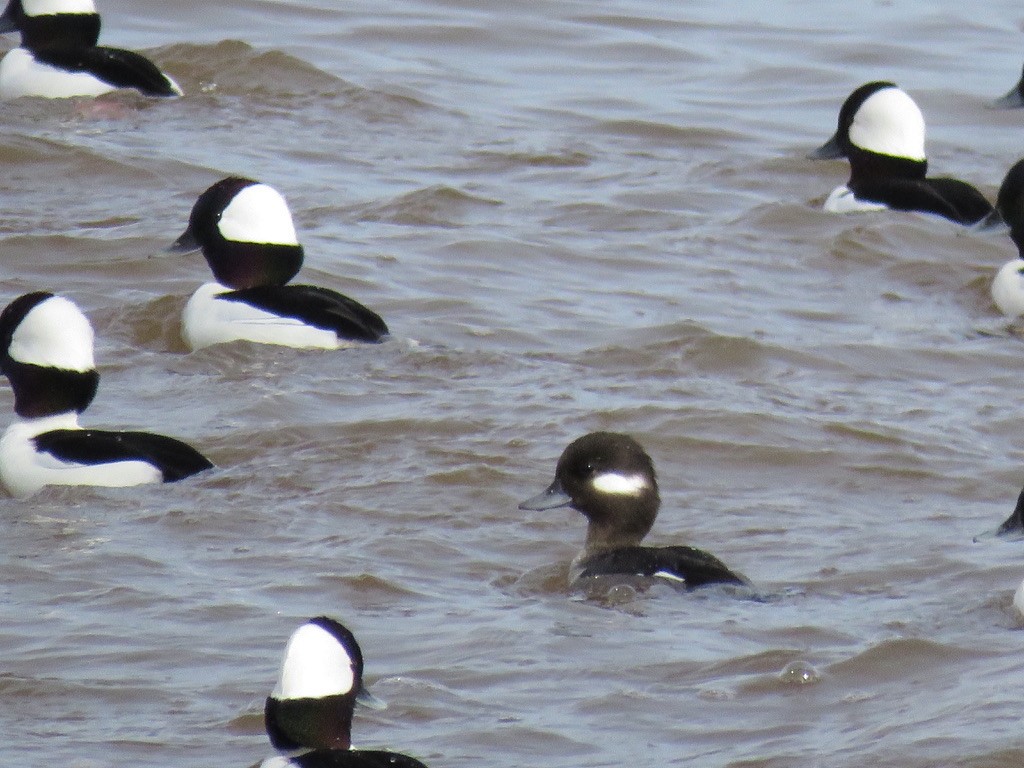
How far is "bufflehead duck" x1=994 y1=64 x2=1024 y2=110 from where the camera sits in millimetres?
13703

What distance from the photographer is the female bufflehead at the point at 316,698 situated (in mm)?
4652

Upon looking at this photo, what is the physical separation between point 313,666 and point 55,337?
3414mm

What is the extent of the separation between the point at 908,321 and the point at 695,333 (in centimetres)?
113

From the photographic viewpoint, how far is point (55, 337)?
780cm

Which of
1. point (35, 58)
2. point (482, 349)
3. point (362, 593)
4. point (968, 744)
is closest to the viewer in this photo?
point (968, 744)

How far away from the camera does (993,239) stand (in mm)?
11797

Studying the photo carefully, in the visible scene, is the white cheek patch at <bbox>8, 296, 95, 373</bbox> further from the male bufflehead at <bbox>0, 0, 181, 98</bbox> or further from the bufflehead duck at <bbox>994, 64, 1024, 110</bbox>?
the bufflehead duck at <bbox>994, 64, 1024, 110</bbox>

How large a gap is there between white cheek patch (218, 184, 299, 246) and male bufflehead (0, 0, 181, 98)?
3596 mm

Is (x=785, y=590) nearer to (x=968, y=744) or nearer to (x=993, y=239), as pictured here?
(x=968, y=744)

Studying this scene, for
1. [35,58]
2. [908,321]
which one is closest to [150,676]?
[908,321]

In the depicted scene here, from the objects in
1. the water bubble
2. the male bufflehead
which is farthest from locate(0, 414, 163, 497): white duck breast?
the male bufflehead

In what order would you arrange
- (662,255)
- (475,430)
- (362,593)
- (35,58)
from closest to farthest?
1. (362,593)
2. (475,430)
3. (662,255)
4. (35,58)

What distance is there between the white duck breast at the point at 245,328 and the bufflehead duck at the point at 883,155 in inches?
146

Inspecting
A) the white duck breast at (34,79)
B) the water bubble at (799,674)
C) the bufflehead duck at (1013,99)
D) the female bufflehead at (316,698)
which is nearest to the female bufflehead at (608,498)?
the water bubble at (799,674)
